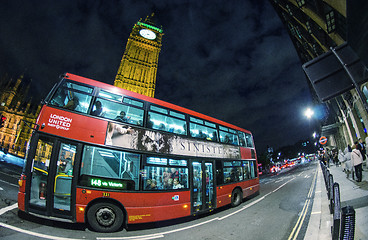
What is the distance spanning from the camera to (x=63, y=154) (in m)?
4.52

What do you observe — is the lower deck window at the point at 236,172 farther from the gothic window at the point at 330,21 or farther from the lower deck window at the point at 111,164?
the gothic window at the point at 330,21

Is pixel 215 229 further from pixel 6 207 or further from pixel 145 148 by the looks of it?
pixel 6 207

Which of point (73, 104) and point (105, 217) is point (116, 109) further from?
point (105, 217)

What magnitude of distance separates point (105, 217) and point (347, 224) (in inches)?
210

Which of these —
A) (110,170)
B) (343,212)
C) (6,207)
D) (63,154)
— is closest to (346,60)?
(343,212)

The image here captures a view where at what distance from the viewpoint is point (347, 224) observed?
6.25ft

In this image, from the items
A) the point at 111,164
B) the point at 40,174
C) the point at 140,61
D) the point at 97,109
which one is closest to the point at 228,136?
the point at 111,164

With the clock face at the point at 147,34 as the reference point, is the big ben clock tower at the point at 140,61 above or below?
below

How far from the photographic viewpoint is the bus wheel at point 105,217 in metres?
4.43

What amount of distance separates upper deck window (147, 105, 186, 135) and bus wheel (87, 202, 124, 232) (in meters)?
2.82

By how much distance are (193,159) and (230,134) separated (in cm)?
343

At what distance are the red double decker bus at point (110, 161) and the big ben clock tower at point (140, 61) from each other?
40.0m

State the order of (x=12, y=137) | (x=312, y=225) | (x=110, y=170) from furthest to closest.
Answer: (x=12, y=137) < (x=110, y=170) < (x=312, y=225)

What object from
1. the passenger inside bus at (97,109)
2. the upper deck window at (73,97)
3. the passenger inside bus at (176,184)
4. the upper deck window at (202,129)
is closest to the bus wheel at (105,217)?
the passenger inside bus at (176,184)
